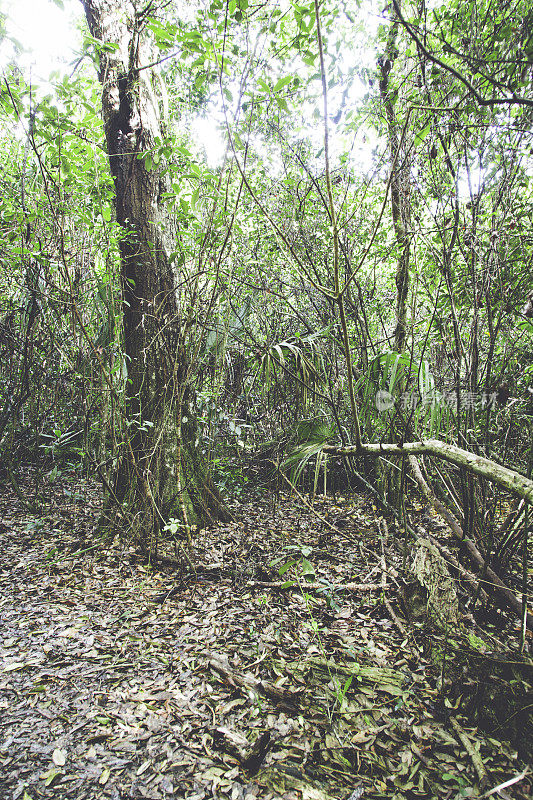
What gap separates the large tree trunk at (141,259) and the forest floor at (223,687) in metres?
0.58

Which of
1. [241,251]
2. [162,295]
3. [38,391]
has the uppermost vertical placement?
[241,251]

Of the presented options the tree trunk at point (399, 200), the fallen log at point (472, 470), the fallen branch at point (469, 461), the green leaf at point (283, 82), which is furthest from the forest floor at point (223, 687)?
the green leaf at point (283, 82)

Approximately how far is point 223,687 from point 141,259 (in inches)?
113

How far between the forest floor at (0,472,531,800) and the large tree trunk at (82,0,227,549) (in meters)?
0.58

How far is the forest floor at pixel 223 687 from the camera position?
127cm

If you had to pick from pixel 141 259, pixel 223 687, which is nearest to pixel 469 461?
pixel 223 687

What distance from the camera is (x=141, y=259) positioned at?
320 cm

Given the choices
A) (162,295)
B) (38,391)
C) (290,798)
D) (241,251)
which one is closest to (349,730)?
(290,798)

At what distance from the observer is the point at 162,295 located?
3.15 meters

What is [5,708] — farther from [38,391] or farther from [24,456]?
[24,456]

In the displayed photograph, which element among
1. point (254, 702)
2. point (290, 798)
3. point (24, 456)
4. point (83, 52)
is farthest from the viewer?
point (24, 456)

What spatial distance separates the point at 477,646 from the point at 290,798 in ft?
3.05

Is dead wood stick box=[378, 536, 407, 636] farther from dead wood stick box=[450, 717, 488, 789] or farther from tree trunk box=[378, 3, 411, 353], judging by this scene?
tree trunk box=[378, 3, 411, 353]

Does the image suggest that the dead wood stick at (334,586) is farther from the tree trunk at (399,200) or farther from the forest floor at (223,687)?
the tree trunk at (399,200)
